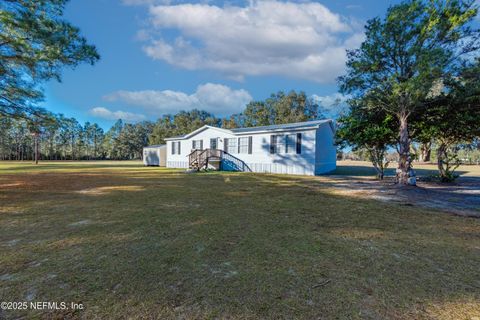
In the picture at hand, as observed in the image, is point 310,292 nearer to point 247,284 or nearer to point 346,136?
point 247,284

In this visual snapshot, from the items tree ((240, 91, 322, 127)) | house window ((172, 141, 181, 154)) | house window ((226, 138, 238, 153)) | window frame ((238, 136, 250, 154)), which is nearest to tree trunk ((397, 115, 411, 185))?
window frame ((238, 136, 250, 154))

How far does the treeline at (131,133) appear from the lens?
3894 centimetres

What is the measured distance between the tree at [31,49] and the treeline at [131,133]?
22726mm

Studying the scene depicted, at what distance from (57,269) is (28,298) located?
583 mm

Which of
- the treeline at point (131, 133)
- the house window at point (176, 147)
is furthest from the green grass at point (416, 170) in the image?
the house window at point (176, 147)

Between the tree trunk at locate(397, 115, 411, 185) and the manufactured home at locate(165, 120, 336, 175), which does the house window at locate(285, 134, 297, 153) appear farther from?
the tree trunk at locate(397, 115, 411, 185)

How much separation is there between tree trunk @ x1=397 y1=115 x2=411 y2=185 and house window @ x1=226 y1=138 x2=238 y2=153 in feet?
40.0

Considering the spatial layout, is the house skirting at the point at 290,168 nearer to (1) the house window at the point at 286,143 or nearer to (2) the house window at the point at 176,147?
(1) the house window at the point at 286,143

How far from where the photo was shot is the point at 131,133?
211 ft

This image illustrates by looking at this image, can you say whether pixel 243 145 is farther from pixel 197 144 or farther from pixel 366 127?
pixel 366 127

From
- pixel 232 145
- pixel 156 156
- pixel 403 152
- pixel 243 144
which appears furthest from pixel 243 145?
pixel 156 156

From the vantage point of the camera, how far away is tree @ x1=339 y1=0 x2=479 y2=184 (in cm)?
827

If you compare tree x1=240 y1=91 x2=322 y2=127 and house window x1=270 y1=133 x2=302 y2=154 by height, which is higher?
tree x1=240 y1=91 x2=322 y2=127

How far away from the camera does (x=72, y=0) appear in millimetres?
8516
